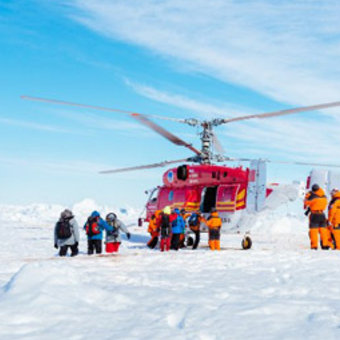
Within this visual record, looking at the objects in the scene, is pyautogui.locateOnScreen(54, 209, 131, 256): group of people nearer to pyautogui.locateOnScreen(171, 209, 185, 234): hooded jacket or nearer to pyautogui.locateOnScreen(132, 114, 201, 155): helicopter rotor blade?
pyautogui.locateOnScreen(171, 209, 185, 234): hooded jacket

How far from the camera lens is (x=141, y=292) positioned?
538 cm

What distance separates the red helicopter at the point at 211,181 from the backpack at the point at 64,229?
5374mm

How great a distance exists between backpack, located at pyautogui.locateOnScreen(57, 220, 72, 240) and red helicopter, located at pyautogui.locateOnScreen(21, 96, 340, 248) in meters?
5.37

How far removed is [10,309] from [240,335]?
2.19 metres

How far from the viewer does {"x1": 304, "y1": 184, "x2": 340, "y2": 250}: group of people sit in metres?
11.9

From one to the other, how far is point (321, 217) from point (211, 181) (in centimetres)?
549

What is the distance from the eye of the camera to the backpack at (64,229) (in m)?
10.5

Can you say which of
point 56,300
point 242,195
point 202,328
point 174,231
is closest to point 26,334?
point 56,300

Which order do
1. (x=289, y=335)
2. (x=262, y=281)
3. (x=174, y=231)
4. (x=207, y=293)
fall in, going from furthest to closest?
(x=174, y=231), (x=262, y=281), (x=207, y=293), (x=289, y=335)

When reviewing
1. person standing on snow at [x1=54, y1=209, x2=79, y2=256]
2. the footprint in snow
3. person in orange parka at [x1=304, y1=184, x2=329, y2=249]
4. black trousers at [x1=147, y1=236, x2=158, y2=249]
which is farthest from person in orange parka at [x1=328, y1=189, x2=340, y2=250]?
the footprint in snow

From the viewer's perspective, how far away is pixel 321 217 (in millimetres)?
11922

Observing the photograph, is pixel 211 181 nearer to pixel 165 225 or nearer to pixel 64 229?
pixel 165 225

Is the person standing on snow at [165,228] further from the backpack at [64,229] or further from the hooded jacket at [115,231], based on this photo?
the backpack at [64,229]

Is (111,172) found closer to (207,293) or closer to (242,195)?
(242,195)
